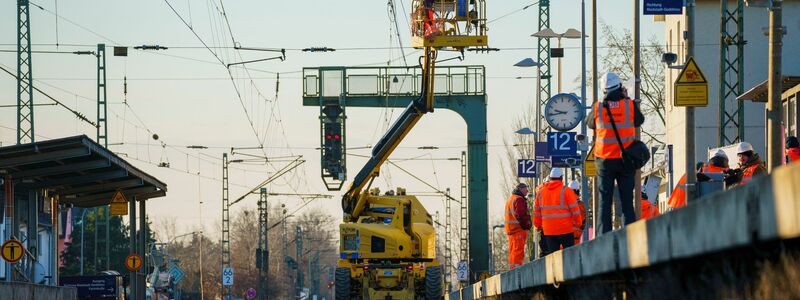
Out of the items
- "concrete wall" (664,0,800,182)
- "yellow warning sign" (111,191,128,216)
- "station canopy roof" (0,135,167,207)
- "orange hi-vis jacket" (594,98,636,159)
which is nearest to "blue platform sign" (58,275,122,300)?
"station canopy roof" (0,135,167,207)

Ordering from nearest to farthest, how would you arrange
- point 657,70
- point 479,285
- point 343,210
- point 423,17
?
point 479,285 < point 343,210 < point 423,17 < point 657,70

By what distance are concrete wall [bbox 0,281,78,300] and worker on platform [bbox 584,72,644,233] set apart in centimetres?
749

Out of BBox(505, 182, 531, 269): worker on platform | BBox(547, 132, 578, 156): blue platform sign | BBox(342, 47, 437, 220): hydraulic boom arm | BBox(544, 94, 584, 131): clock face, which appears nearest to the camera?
BBox(505, 182, 531, 269): worker on platform

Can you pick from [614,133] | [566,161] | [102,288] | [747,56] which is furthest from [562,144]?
[614,133]

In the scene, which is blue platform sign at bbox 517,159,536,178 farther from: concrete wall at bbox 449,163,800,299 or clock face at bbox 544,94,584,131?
concrete wall at bbox 449,163,800,299

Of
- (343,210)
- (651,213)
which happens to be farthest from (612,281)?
(343,210)

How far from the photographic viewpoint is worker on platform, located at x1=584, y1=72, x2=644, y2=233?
15.4 m

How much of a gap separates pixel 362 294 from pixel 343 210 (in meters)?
3.41

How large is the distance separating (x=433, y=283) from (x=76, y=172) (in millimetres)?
8188

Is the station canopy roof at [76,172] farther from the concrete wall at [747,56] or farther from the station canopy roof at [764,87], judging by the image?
the concrete wall at [747,56]

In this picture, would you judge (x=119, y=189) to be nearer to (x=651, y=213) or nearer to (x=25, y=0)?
(x=25, y=0)

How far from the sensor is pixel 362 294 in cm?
3688

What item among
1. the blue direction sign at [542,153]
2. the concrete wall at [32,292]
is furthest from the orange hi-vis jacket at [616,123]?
the blue direction sign at [542,153]

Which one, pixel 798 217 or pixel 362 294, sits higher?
pixel 798 217
